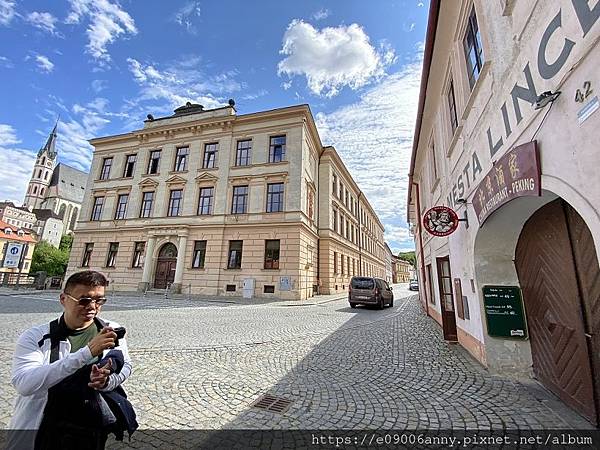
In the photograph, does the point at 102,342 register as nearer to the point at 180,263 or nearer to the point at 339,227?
the point at 180,263

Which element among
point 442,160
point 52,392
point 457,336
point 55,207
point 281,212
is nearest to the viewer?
point 52,392

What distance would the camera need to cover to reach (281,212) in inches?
759

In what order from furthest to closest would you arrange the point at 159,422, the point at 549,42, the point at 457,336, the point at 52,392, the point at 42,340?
the point at 457,336 → the point at 159,422 → the point at 549,42 → the point at 42,340 → the point at 52,392

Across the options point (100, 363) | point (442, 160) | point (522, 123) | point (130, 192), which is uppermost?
point (130, 192)

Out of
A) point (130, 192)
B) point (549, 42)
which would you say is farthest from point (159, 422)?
point (130, 192)

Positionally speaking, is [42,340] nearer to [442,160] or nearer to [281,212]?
[442,160]

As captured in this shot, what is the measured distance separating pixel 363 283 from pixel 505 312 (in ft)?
34.6

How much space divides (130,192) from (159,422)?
2434 cm

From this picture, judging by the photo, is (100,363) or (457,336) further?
(457,336)

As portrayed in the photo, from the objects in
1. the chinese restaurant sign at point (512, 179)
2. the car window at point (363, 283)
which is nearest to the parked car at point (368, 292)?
the car window at point (363, 283)

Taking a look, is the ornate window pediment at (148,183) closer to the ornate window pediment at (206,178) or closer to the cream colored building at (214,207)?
the cream colored building at (214,207)

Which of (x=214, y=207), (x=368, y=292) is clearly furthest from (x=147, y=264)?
(x=368, y=292)

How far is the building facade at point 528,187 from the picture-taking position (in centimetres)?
239

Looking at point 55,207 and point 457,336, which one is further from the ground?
point 55,207
